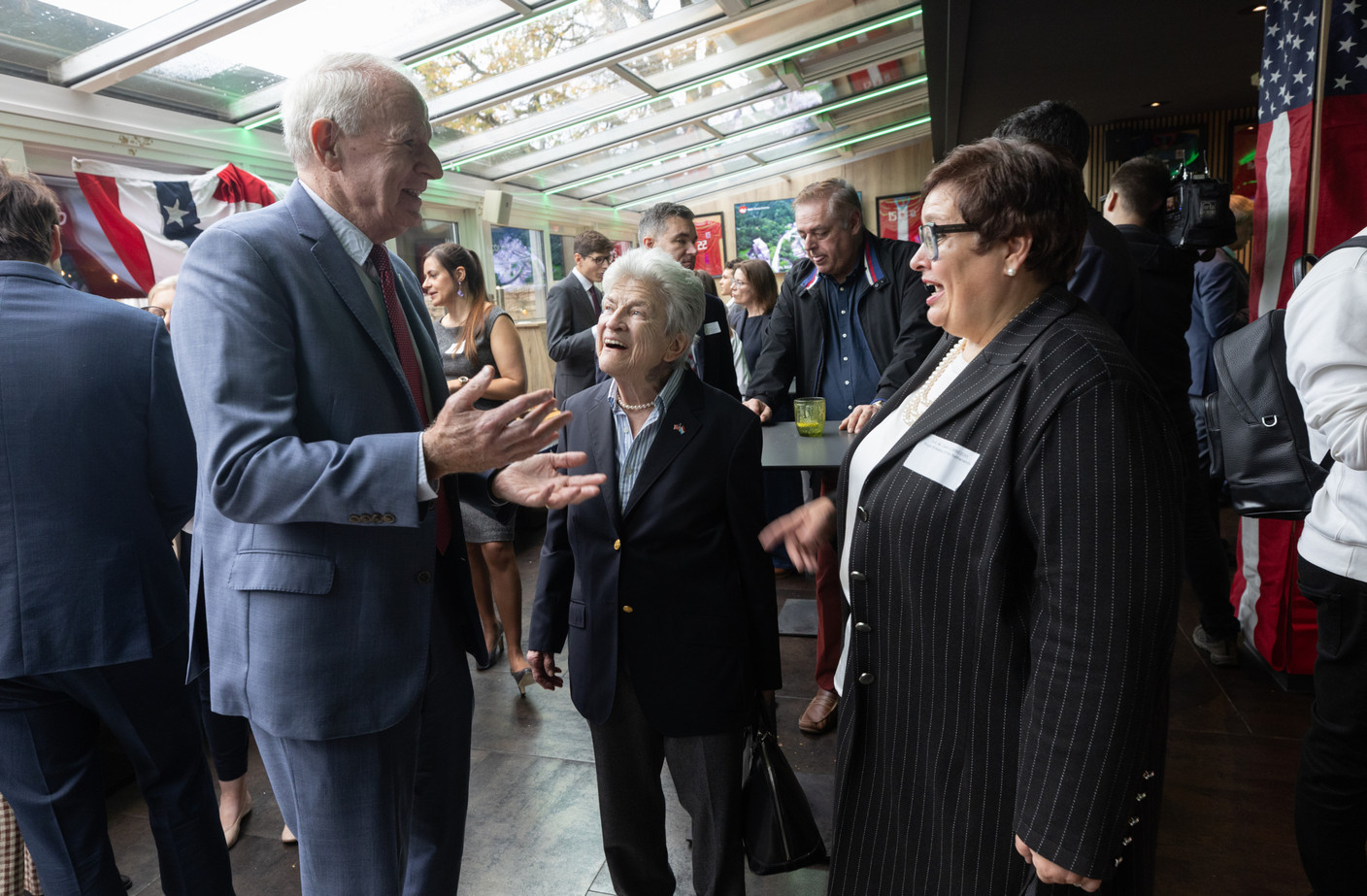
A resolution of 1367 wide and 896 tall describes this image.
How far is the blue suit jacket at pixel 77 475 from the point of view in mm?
1586

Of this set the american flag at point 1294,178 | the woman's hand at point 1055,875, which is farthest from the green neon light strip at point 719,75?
the woman's hand at point 1055,875

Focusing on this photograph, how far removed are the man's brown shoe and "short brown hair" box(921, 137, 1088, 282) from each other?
206cm

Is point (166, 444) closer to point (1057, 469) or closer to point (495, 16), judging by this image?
point (1057, 469)

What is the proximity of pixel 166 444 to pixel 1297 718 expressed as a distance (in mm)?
3691

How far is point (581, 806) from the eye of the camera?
2545mm

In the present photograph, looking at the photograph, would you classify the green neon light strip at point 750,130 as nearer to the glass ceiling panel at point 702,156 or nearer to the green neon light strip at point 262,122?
the glass ceiling panel at point 702,156

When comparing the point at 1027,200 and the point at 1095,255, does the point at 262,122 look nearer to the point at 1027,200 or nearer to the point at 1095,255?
the point at 1095,255

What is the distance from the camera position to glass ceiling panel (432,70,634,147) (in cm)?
569

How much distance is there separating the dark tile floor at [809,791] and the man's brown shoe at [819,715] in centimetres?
4

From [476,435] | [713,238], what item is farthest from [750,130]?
[476,435]

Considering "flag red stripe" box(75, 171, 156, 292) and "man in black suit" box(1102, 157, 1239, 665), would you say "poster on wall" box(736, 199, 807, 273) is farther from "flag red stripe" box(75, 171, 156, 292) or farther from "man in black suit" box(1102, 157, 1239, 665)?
"flag red stripe" box(75, 171, 156, 292)

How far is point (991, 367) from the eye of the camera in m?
1.16

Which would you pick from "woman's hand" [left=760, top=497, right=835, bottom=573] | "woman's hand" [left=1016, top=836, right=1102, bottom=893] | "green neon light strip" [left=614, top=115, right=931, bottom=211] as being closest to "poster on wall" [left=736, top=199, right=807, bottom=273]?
"green neon light strip" [left=614, top=115, right=931, bottom=211]

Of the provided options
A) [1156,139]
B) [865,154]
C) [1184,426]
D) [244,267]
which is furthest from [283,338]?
[865,154]
